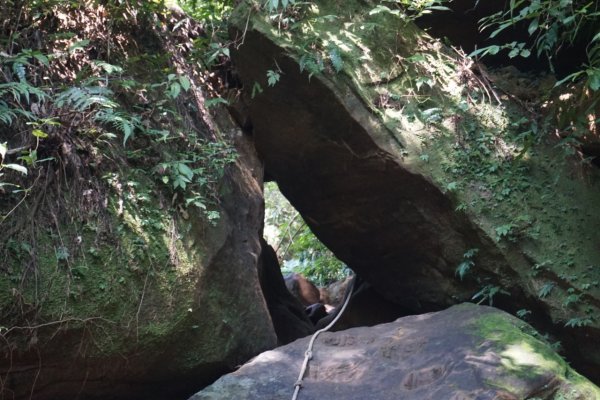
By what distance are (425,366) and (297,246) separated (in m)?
7.69

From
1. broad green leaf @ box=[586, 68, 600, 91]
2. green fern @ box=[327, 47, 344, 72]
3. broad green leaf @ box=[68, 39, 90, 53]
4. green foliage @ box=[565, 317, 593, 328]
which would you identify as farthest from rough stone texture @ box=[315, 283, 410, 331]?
broad green leaf @ box=[68, 39, 90, 53]

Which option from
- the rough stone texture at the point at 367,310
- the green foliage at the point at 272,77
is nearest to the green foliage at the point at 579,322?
the rough stone texture at the point at 367,310

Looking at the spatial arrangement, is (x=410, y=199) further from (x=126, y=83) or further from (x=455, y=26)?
(x=126, y=83)

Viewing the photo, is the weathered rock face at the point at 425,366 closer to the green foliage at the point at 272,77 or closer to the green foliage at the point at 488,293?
the green foliage at the point at 488,293

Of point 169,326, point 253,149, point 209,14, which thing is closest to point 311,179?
point 253,149

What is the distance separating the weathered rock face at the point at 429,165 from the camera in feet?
17.5

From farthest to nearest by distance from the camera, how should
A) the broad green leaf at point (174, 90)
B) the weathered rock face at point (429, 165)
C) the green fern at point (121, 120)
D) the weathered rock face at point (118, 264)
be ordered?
1. the weathered rock face at point (429, 165)
2. the broad green leaf at point (174, 90)
3. the green fern at point (121, 120)
4. the weathered rock face at point (118, 264)

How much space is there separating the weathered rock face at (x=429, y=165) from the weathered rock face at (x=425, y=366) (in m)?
0.66

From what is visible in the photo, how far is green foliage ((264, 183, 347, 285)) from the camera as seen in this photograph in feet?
→ 37.6

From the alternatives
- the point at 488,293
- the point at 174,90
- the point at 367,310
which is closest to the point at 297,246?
the point at 367,310

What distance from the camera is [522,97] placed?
616 cm

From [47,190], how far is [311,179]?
113 inches

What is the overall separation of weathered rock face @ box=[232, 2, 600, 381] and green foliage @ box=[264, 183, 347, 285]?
4.99 m

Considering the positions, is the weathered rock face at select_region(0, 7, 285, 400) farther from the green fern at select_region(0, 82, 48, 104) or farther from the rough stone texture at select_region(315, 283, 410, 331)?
the rough stone texture at select_region(315, 283, 410, 331)
